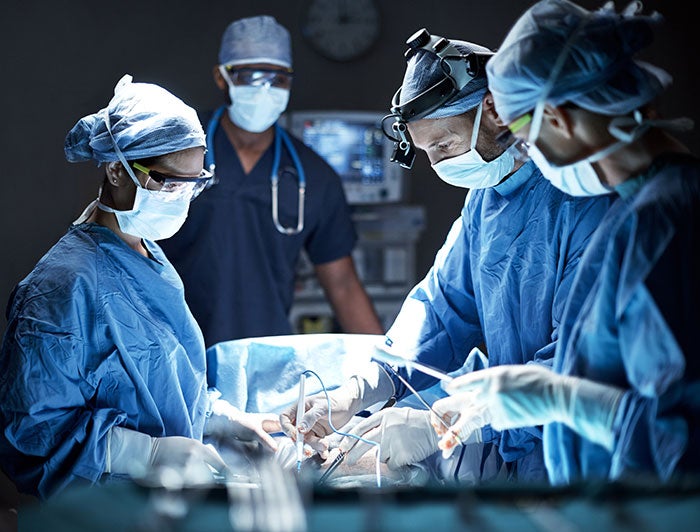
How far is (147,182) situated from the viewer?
77.3 inches

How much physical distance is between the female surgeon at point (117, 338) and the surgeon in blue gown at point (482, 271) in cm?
31

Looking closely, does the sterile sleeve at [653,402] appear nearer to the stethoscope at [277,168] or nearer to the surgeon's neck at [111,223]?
the surgeon's neck at [111,223]

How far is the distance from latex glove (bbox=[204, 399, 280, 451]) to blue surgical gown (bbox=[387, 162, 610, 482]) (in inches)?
13.6

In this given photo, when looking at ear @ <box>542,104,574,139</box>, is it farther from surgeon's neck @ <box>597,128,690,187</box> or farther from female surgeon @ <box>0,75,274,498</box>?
female surgeon @ <box>0,75,274,498</box>

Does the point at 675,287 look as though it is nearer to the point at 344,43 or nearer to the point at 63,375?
the point at 63,375

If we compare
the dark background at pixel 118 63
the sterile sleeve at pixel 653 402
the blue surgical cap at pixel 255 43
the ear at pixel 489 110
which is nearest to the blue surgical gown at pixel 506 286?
the ear at pixel 489 110

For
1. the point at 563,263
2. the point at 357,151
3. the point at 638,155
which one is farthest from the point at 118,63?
the point at 638,155

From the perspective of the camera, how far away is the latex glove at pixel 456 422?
1.68 metres

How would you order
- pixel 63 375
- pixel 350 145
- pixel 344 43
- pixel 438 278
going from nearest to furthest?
pixel 63 375
pixel 438 278
pixel 350 145
pixel 344 43

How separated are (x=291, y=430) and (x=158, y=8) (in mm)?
3075

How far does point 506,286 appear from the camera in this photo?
190cm

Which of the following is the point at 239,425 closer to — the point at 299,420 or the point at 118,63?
the point at 299,420

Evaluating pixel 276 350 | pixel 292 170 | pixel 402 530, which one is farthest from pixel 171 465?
pixel 292 170

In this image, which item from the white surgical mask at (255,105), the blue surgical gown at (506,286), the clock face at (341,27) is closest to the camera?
the blue surgical gown at (506,286)
